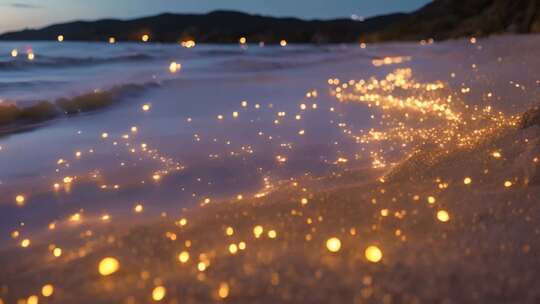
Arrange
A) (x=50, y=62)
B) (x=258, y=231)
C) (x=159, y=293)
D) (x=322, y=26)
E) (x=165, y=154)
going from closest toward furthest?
(x=159, y=293)
(x=258, y=231)
(x=165, y=154)
(x=50, y=62)
(x=322, y=26)

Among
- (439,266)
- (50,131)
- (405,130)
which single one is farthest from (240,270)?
(50,131)

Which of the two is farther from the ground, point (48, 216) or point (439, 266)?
point (439, 266)

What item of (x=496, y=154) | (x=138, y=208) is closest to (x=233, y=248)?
(x=138, y=208)

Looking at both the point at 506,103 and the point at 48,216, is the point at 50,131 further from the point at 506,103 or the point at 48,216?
the point at 506,103

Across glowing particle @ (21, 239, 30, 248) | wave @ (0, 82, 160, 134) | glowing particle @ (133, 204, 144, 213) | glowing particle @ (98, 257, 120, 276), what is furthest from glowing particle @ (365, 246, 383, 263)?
wave @ (0, 82, 160, 134)

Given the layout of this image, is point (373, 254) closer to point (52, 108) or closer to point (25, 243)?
point (25, 243)

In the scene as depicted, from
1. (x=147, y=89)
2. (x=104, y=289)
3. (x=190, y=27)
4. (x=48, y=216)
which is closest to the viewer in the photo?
(x=104, y=289)

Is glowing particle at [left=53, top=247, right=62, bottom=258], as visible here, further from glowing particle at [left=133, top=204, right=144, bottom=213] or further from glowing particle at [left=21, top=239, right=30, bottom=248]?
glowing particle at [left=133, top=204, right=144, bottom=213]
